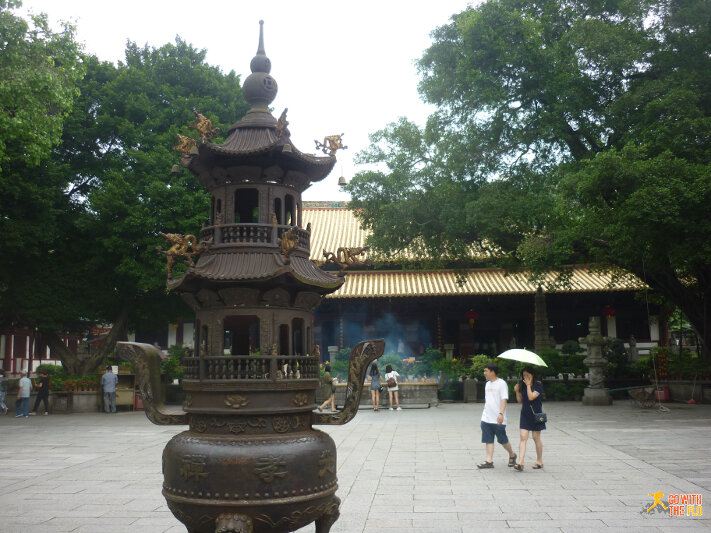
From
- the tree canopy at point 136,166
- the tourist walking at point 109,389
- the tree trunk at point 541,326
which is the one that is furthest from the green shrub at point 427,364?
the tourist walking at point 109,389

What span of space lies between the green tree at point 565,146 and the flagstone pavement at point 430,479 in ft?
15.7

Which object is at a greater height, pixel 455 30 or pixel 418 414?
pixel 455 30

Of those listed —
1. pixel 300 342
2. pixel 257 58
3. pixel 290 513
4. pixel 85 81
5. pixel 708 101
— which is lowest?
pixel 290 513

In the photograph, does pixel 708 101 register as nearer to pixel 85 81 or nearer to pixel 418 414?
pixel 418 414

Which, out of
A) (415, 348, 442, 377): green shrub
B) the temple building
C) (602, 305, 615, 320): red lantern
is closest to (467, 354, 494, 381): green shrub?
(415, 348, 442, 377): green shrub

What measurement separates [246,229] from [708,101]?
584 inches

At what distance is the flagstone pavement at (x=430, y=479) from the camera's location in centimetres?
641

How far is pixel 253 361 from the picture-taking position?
5324 millimetres

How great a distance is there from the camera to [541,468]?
9.25 meters

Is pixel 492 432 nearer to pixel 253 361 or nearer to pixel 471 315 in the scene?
pixel 253 361

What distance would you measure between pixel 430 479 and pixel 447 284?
1956 cm

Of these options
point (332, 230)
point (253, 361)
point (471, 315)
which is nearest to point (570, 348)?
point (471, 315)

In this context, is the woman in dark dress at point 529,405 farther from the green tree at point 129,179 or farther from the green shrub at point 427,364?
the green shrub at point 427,364

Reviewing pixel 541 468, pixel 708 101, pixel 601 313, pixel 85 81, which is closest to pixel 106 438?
pixel 541 468
